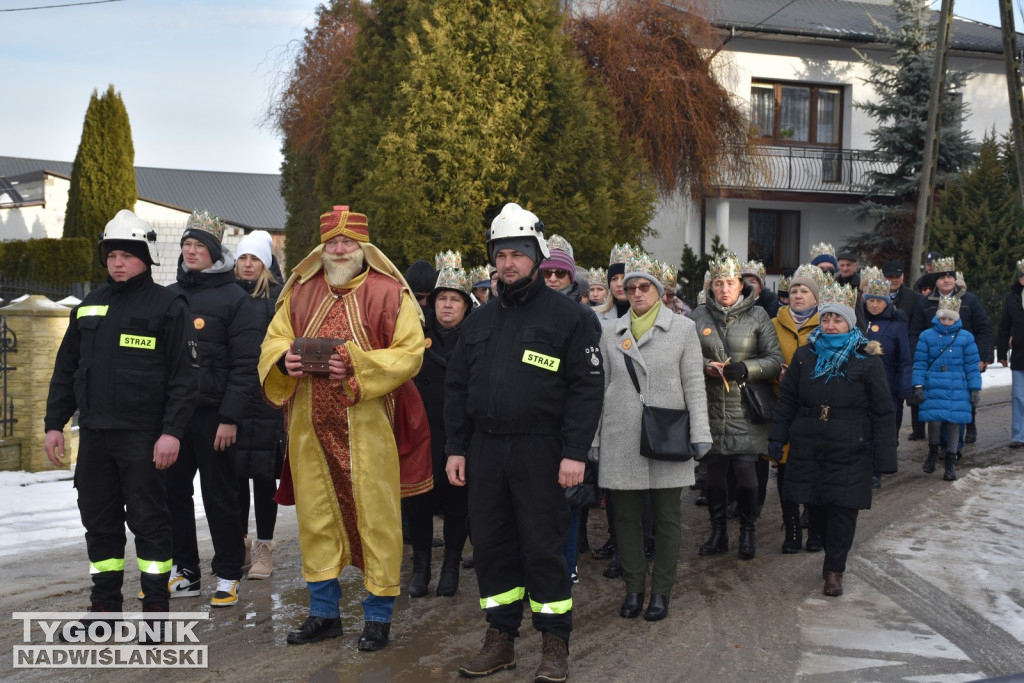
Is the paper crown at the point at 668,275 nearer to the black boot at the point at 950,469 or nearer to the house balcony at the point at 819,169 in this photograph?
the black boot at the point at 950,469

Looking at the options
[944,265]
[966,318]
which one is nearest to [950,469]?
[966,318]

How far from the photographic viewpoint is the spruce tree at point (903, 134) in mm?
23516

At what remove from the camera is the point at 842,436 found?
6.71 meters

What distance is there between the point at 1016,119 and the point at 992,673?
169 inches

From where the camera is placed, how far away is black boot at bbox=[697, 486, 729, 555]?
7.64m

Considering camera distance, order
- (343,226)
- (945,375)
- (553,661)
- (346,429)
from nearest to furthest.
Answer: (553,661) → (346,429) → (343,226) → (945,375)

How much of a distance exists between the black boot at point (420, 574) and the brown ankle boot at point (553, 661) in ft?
5.38

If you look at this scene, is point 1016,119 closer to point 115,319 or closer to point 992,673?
point 992,673

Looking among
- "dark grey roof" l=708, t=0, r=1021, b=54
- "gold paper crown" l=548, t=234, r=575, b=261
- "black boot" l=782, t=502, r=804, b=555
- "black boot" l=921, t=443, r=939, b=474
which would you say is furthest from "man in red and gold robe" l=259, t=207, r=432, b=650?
"dark grey roof" l=708, t=0, r=1021, b=54

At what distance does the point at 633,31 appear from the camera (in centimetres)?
1797

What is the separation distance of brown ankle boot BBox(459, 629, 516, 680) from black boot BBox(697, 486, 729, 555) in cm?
278

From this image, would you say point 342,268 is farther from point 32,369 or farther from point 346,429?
point 32,369

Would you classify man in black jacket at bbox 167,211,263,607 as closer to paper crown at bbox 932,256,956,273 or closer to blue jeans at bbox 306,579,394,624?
blue jeans at bbox 306,579,394,624

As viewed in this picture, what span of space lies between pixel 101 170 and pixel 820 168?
23421mm
